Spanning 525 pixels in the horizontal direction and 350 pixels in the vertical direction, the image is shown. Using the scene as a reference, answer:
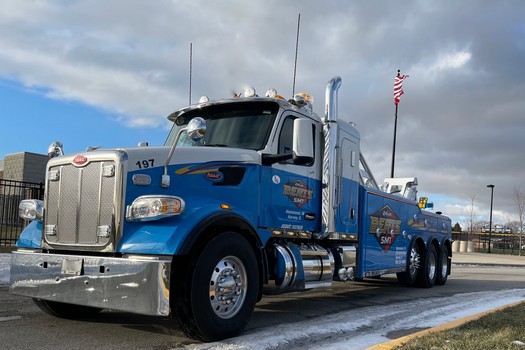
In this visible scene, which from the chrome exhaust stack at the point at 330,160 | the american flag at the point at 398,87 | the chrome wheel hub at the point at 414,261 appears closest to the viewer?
the chrome exhaust stack at the point at 330,160

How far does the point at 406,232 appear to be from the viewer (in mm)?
10508

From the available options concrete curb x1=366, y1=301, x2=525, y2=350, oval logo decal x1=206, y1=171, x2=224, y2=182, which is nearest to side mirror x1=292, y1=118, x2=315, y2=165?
oval logo decal x1=206, y1=171, x2=224, y2=182

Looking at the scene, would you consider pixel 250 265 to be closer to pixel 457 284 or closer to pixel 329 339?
pixel 329 339

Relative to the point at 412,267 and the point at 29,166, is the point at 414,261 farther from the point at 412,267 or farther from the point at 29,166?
the point at 29,166

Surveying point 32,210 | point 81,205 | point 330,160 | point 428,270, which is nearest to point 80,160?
point 81,205

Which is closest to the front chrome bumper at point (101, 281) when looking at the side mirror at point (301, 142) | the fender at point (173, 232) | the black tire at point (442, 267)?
the fender at point (173, 232)

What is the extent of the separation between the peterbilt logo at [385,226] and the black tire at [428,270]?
183cm

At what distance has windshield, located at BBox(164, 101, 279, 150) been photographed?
6258mm

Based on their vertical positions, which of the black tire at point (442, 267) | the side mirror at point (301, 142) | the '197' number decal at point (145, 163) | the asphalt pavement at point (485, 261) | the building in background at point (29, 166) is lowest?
the asphalt pavement at point (485, 261)

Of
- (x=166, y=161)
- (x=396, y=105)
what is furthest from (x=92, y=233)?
(x=396, y=105)

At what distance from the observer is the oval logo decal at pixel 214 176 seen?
5.42 meters

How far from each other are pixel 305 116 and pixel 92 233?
11.3ft

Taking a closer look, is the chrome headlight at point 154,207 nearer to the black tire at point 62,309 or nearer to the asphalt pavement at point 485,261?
the black tire at point 62,309

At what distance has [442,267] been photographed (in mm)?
12273
